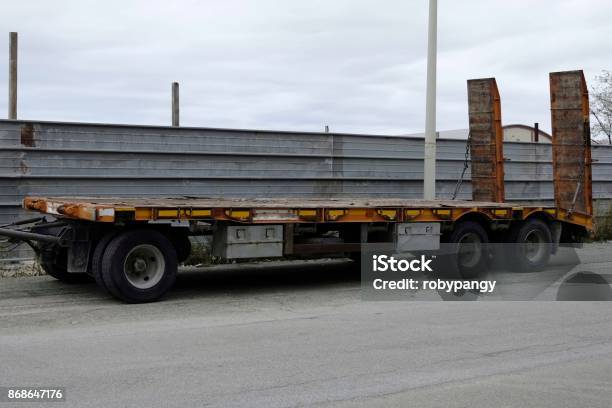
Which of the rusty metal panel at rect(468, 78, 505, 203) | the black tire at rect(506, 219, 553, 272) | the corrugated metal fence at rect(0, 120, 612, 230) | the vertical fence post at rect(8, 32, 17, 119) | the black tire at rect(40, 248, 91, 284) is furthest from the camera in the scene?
the rusty metal panel at rect(468, 78, 505, 203)

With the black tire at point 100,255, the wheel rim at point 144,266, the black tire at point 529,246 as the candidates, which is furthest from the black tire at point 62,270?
the black tire at point 529,246

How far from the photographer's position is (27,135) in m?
14.7

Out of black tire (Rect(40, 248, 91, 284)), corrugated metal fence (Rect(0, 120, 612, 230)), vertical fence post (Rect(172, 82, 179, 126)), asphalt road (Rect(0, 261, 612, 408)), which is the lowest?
asphalt road (Rect(0, 261, 612, 408))

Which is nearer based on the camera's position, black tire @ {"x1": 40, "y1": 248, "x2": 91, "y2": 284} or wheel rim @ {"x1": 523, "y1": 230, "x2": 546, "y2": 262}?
black tire @ {"x1": 40, "y1": 248, "x2": 91, "y2": 284}

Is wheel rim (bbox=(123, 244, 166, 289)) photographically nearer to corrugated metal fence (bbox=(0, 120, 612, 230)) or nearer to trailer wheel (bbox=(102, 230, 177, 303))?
trailer wheel (bbox=(102, 230, 177, 303))

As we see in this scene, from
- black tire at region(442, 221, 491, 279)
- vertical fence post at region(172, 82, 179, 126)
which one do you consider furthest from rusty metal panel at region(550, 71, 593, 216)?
vertical fence post at region(172, 82, 179, 126)

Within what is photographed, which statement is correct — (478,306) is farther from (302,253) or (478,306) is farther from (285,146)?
(285,146)

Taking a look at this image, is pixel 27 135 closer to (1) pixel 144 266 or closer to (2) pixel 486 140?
(1) pixel 144 266

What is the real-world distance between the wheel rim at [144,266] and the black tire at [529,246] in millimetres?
6788

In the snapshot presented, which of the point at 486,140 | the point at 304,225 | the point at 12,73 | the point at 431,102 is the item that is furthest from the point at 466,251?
the point at 12,73

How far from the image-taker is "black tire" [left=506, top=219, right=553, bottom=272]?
14.3 metres

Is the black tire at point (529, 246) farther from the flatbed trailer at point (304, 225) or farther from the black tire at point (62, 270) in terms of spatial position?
the black tire at point (62, 270)

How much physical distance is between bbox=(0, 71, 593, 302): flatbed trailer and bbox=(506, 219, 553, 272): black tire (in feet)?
0.07

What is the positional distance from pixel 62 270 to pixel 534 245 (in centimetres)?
856
